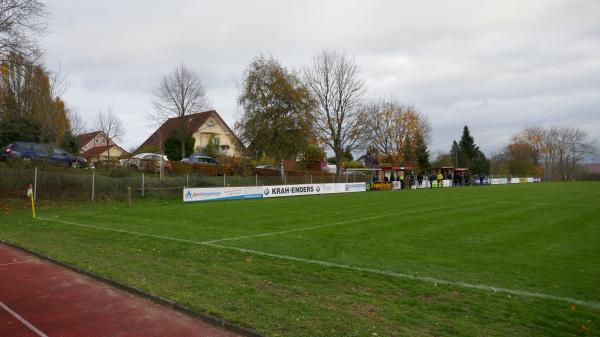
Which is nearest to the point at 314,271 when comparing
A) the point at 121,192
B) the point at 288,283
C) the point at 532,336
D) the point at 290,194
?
the point at 288,283

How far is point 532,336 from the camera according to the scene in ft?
16.8

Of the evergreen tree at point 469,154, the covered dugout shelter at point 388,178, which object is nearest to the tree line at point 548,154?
the evergreen tree at point 469,154

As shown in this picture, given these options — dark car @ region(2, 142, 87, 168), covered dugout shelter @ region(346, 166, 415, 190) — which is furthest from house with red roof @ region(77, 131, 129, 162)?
covered dugout shelter @ region(346, 166, 415, 190)

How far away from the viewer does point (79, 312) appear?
6.29 meters

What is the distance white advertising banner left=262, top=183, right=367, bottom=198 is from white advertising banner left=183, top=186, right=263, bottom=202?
1.12m

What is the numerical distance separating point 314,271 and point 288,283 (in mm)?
1071

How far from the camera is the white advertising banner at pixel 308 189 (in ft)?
108

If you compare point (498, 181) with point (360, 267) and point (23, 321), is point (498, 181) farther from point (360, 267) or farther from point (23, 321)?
point (23, 321)

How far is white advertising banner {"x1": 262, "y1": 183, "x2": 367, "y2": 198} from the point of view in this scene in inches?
1292

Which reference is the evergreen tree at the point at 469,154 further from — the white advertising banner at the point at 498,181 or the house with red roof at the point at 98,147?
the house with red roof at the point at 98,147

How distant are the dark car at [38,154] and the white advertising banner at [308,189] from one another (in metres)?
14.0

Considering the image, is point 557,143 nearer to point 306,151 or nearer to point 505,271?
point 306,151

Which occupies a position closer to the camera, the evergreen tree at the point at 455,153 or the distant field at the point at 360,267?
the distant field at the point at 360,267

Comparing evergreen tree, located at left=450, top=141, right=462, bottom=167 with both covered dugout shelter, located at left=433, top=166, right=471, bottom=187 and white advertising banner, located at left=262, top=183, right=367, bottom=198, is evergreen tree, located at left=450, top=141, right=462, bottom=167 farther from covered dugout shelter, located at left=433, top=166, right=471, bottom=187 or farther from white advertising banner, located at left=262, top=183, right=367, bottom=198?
white advertising banner, located at left=262, top=183, right=367, bottom=198
